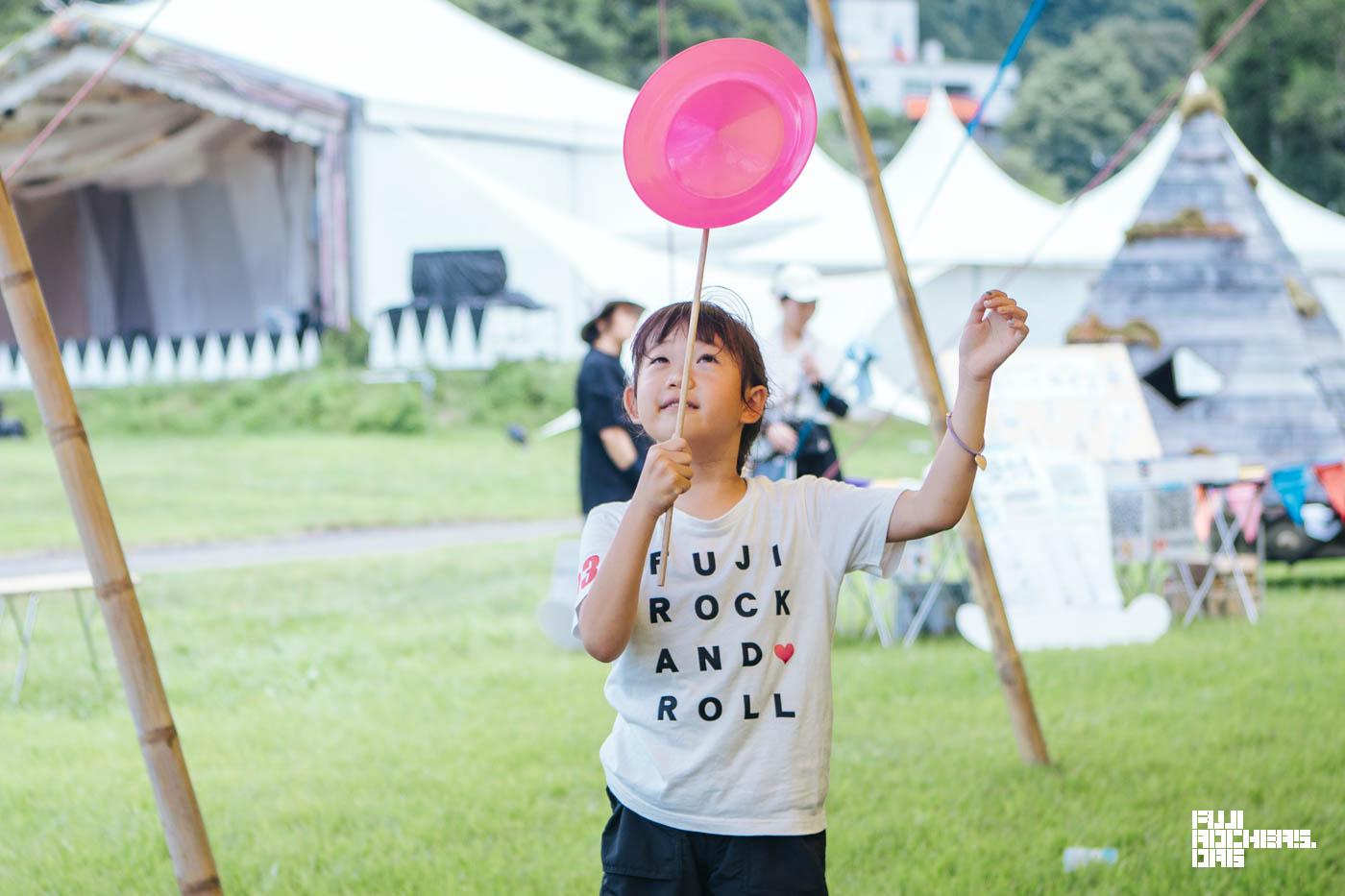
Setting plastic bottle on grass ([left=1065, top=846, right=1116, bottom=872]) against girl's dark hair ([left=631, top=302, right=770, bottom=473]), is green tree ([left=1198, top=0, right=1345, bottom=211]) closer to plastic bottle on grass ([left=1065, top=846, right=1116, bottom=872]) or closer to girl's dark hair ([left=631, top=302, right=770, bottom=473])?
plastic bottle on grass ([left=1065, top=846, right=1116, bottom=872])

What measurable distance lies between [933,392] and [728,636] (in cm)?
211

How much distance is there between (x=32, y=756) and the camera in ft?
13.7

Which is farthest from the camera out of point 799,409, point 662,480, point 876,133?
point 876,133

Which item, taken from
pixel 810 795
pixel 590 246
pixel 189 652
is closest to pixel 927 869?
pixel 810 795

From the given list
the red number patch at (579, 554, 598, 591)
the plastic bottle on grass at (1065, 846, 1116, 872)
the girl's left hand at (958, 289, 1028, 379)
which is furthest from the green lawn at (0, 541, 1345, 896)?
the girl's left hand at (958, 289, 1028, 379)

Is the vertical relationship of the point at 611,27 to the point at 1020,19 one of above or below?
below

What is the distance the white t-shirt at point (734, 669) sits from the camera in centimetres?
166

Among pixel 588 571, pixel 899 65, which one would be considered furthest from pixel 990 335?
pixel 899 65

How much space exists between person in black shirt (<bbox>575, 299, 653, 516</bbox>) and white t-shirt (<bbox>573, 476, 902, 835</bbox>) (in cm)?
310

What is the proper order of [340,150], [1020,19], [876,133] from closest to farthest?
[340,150] → [876,133] → [1020,19]

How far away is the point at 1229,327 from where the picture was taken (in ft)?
25.0

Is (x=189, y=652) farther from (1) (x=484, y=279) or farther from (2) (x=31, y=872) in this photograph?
(1) (x=484, y=279)

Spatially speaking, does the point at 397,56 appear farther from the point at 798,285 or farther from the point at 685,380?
the point at 685,380

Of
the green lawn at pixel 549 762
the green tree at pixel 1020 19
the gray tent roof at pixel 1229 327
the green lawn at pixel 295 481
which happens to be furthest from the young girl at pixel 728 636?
the green tree at pixel 1020 19
